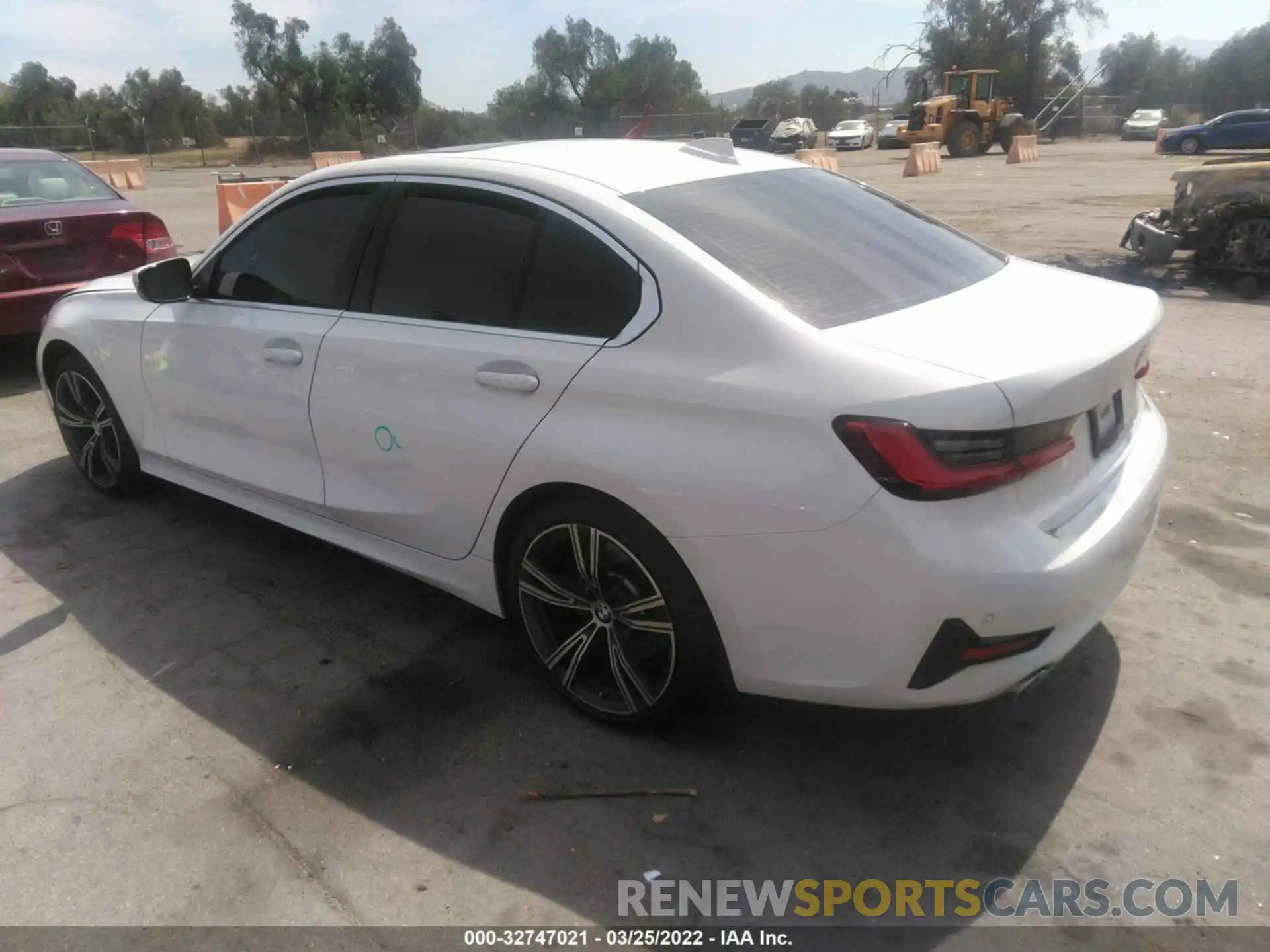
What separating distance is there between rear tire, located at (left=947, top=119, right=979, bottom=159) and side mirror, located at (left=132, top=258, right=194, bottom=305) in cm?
3324

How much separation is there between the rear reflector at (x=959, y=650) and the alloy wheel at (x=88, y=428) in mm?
4041

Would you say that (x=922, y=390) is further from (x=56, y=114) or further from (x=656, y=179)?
(x=56, y=114)

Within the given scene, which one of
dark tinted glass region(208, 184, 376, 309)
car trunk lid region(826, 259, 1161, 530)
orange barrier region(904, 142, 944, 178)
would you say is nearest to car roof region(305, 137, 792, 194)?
dark tinted glass region(208, 184, 376, 309)

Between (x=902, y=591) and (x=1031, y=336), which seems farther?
(x=1031, y=336)

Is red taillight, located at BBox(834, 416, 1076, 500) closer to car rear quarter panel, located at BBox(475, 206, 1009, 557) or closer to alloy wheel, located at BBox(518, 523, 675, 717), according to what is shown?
car rear quarter panel, located at BBox(475, 206, 1009, 557)

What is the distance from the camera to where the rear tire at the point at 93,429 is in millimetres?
4816

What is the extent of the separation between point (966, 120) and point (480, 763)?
34974 millimetres

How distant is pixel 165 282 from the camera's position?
4164 millimetres

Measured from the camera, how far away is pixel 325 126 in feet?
174

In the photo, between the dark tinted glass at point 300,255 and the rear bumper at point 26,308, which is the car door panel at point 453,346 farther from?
the rear bumper at point 26,308

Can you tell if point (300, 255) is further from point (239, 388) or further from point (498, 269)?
point (498, 269)

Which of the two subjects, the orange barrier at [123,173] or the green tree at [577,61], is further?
the green tree at [577,61]

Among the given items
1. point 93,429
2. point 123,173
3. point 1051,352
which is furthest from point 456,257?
point 123,173

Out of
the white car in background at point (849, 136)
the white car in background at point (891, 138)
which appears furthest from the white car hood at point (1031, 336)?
the white car in background at point (849, 136)
